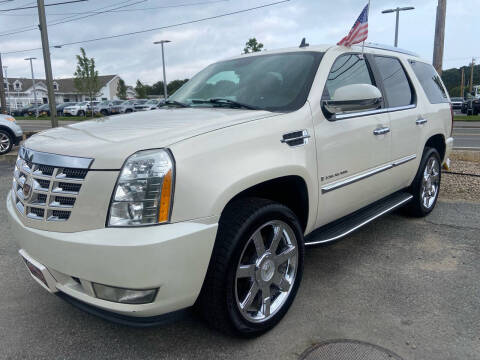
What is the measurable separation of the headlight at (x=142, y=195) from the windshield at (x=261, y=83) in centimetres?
110

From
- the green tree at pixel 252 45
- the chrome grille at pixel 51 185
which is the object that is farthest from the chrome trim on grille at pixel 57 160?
the green tree at pixel 252 45

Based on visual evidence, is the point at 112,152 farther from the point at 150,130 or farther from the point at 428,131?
the point at 428,131

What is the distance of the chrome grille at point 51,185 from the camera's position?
198 cm

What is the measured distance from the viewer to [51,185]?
2033mm

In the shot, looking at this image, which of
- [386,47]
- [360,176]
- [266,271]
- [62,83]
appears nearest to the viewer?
[266,271]

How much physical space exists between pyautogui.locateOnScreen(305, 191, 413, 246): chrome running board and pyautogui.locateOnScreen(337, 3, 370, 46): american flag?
1434 millimetres

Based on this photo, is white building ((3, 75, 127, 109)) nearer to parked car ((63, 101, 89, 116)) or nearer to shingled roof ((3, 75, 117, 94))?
shingled roof ((3, 75, 117, 94))

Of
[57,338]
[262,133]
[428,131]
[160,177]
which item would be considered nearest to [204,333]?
[57,338]

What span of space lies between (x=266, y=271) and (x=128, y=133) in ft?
3.79

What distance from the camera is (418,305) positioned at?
2742 mm

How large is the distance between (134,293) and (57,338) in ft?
2.90

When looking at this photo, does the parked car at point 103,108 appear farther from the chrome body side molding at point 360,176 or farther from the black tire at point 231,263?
the black tire at point 231,263

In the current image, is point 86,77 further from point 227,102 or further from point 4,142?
point 227,102

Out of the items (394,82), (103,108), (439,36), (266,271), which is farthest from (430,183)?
(103,108)
